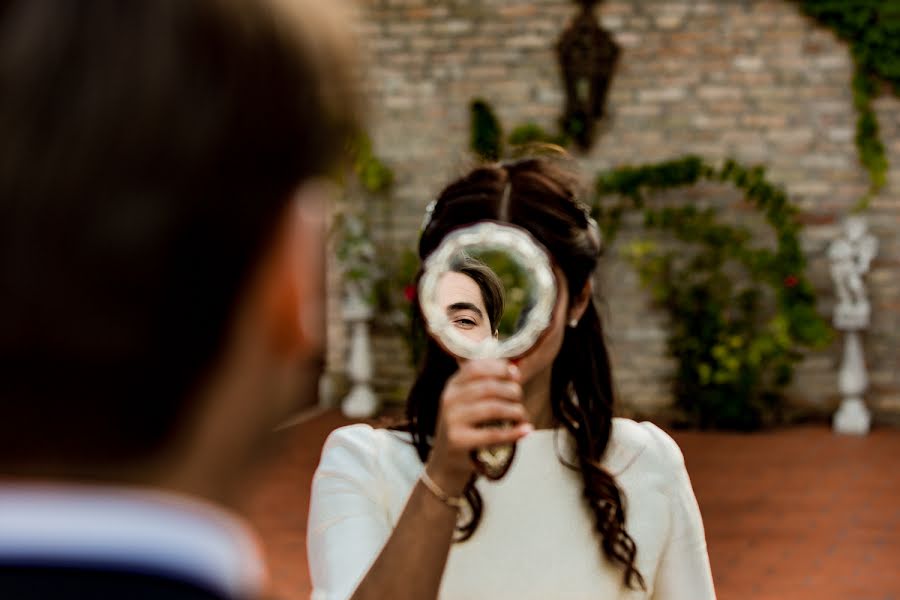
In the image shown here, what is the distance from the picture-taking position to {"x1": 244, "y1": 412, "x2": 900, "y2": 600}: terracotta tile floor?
4.53 meters

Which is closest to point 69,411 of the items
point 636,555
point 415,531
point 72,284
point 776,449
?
point 72,284

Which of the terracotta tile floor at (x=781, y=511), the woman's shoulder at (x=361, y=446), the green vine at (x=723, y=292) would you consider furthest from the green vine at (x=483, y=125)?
the woman's shoulder at (x=361, y=446)

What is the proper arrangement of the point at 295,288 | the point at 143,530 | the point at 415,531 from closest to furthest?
the point at 143,530, the point at 295,288, the point at 415,531

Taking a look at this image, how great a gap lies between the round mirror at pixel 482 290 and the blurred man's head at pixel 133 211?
53cm

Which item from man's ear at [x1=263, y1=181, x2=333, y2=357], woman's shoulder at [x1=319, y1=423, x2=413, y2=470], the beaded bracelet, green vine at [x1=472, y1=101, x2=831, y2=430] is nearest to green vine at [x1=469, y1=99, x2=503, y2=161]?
green vine at [x1=472, y1=101, x2=831, y2=430]

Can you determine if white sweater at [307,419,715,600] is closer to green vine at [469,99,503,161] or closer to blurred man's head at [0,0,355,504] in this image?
blurred man's head at [0,0,355,504]

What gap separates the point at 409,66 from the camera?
8.16 meters

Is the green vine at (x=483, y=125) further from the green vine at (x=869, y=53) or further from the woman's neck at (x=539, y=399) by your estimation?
the woman's neck at (x=539, y=399)

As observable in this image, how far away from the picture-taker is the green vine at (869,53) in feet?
25.1

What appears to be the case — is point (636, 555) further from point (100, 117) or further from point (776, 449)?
point (776, 449)

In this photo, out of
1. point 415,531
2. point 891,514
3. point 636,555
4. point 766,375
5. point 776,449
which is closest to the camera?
point 415,531

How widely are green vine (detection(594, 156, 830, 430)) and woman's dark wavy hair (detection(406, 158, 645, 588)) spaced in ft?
20.1

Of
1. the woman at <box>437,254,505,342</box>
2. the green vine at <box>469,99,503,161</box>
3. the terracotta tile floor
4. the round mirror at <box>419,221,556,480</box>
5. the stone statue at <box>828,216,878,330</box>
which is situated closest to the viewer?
the round mirror at <box>419,221,556,480</box>

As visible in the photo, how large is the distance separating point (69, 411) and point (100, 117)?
126 mm
